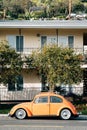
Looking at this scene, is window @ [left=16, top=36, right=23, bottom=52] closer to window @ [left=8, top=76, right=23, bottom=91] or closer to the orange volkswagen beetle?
window @ [left=8, top=76, right=23, bottom=91]

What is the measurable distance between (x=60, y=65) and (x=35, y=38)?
7.54 m

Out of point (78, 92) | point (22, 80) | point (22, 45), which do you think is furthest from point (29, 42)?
point (78, 92)

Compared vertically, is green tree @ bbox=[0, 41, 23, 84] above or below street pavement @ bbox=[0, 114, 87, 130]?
above

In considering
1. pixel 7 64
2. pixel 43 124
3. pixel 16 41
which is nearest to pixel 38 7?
pixel 16 41

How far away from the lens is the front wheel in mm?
28703

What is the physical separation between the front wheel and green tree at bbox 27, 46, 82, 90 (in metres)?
5.92

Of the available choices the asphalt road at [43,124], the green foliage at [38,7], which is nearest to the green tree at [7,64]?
the asphalt road at [43,124]

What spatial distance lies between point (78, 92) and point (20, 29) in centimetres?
700

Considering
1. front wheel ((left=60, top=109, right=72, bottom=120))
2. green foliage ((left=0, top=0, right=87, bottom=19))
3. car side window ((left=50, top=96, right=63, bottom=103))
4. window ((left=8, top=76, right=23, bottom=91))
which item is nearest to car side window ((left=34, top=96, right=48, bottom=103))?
car side window ((left=50, top=96, right=63, bottom=103))

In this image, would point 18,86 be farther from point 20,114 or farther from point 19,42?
point 20,114

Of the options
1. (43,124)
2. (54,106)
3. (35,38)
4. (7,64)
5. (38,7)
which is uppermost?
(38,7)

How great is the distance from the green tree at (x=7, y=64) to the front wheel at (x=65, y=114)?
6.93 meters

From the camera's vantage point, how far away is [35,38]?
41.6 m

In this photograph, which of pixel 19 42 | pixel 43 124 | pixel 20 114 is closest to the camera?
pixel 43 124
